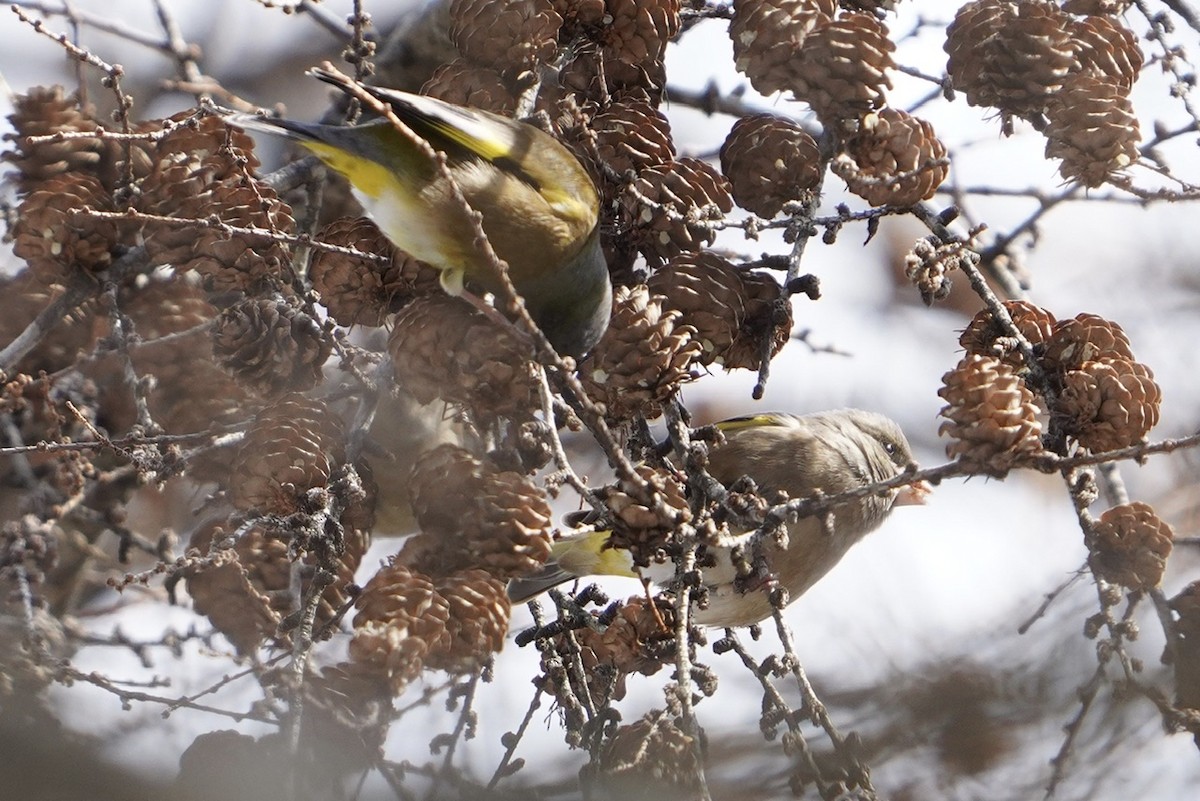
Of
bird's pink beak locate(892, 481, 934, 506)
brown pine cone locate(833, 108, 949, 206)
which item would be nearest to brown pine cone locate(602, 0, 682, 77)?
brown pine cone locate(833, 108, 949, 206)

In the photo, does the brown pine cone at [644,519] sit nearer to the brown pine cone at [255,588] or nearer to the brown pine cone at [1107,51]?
the brown pine cone at [255,588]

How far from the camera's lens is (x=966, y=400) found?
65.3 inches

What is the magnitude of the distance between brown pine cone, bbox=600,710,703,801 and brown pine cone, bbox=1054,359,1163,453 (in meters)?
0.82

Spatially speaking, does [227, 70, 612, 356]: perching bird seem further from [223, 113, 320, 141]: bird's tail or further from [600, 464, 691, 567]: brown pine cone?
[600, 464, 691, 567]: brown pine cone

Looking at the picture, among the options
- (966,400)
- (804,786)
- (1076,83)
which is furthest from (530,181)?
(804,786)

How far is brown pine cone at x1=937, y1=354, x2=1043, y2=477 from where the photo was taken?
Answer: 160 centimetres

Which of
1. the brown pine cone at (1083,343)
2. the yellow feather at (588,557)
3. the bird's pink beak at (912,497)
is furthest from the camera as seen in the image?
the bird's pink beak at (912,497)

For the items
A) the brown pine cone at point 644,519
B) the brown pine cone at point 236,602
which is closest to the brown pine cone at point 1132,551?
the brown pine cone at point 644,519

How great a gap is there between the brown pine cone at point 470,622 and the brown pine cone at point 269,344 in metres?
0.58

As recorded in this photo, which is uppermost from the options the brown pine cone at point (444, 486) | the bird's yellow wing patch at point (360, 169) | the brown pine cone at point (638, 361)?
the bird's yellow wing patch at point (360, 169)

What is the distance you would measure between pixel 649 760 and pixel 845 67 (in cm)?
123

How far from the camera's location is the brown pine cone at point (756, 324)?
2.00 meters

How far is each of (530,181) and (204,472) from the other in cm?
99

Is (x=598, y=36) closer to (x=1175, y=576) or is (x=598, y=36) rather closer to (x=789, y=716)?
(x=789, y=716)
